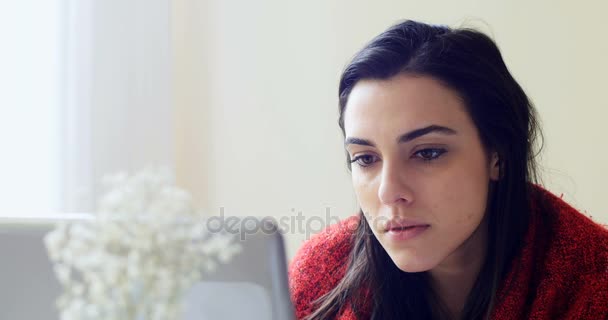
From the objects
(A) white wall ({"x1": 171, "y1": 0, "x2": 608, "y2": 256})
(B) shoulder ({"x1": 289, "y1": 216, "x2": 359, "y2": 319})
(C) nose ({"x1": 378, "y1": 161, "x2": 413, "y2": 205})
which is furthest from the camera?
(A) white wall ({"x1": 171, "y1": 0, "x2": 608, "y2": 256})

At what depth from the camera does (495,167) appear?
106 centimetres

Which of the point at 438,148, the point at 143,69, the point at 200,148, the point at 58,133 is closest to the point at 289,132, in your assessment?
the point at 200,148

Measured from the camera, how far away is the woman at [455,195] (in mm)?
972

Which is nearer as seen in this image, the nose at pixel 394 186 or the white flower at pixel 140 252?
the white flower at pixel 140 252

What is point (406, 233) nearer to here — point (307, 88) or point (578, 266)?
point (578, 266)

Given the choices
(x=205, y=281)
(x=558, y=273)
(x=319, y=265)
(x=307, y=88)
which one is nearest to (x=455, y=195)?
(x=558, y=273)

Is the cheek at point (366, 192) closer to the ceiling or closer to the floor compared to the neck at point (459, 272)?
closer to the ceiling

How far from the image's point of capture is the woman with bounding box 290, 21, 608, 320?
97cm

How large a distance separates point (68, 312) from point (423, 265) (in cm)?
64

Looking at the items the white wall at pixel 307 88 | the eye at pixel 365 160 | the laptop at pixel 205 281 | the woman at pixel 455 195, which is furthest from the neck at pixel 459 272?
the laptop at pixel 205 281

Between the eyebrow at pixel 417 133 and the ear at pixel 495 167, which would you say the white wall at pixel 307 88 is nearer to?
the ear at pixel 495 167

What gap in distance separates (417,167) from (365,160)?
8cm

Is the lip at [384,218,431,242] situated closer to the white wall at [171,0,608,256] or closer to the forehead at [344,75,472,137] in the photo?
the forehead at [344,75,472,137]

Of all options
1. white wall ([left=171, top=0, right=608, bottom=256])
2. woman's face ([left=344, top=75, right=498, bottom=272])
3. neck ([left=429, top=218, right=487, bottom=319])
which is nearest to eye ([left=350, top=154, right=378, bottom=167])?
woman's face ([left=344, top=75, right=498, bottom=272])
